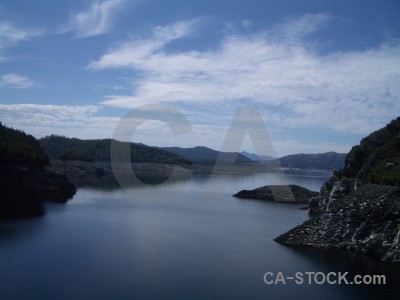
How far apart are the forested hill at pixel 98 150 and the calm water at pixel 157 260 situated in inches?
4313

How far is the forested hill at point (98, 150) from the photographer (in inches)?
5748

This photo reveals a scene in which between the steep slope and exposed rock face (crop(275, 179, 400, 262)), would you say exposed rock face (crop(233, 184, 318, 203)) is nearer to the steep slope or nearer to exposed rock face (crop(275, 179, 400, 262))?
the steep slope

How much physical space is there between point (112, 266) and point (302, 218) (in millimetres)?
26071

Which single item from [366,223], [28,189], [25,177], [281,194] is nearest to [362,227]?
[366,223]

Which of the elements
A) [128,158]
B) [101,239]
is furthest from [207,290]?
[128,158]

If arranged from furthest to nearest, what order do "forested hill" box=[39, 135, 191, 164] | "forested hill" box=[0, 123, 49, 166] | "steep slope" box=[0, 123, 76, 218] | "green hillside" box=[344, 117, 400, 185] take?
"forested hill" box=[39, 135, 191, 164] < "forested hill" box=[0, 123, 49, 166] < "steep slope" box=[0, 123, 76, 218] < "green hillside" box=[344, 117, 400, 185]

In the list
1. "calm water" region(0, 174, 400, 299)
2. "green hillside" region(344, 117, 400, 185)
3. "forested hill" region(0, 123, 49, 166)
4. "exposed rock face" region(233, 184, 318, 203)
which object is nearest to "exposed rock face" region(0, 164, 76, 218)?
"forested hill" region(0, 123, 49, 166)

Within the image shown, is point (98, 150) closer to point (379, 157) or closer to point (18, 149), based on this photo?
point (18, 149)

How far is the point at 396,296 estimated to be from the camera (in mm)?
19031

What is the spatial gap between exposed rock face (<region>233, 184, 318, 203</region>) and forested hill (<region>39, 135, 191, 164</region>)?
281ft

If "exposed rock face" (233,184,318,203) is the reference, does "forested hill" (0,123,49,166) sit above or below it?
above

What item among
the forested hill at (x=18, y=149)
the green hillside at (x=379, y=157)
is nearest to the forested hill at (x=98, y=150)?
the forested hill at (x=18, y=149)

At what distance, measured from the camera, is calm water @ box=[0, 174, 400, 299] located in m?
18.4

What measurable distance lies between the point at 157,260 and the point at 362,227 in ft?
44.0
